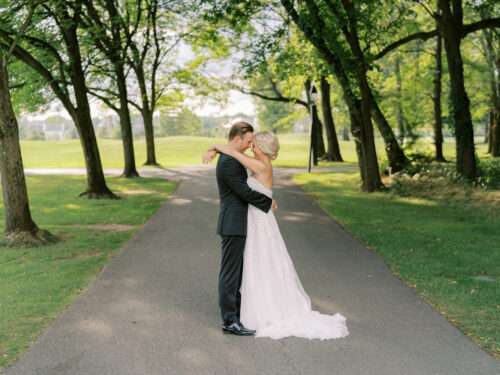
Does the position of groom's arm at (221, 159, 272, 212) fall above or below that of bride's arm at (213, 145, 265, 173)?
below

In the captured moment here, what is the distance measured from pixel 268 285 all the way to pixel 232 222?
32.2 inches

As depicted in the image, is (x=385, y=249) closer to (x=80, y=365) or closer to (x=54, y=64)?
(x=80, y=365)

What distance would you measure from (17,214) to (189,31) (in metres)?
24.2

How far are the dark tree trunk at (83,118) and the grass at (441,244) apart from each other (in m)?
7.82

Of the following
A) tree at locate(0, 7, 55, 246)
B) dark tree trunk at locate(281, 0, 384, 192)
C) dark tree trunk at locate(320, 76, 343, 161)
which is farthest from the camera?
dark tree trunk at locate(320, 76, 343, 161)

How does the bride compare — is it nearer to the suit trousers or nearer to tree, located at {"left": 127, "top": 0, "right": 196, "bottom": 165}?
the suit trousers

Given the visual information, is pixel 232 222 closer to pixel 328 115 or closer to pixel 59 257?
pixel 59 257

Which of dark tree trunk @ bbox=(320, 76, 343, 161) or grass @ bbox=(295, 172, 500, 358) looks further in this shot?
dark tree trunk @ bbox=(320, 76, 343, 161)

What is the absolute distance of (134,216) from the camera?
587 inches

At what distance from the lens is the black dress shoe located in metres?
5.73

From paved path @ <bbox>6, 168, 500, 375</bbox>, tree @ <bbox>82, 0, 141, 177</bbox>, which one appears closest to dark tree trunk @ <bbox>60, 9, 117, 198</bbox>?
tree @ <bbox>82, 0, 141, 177</bbox>

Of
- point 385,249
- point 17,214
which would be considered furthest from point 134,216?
point 385,249

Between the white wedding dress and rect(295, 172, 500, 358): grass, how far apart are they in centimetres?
→ 154

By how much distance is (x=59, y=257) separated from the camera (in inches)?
399
